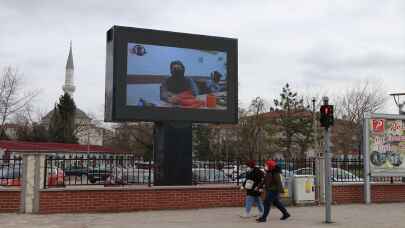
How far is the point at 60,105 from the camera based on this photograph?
93.1 meters

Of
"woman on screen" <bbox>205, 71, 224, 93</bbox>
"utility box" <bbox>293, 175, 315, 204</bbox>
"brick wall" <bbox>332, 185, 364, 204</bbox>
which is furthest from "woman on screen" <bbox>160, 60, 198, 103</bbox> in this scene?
"brick wall" <bbox>332, 185, 364, 204</bbox>

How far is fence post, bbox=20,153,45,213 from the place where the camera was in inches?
596

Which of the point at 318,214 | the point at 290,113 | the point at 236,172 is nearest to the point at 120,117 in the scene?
the point at 236,172

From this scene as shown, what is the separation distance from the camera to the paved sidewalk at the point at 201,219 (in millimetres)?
13375

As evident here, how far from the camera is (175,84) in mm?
17531

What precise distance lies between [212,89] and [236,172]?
3058mm

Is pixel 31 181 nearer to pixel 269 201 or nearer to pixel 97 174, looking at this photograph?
pixel 97 174

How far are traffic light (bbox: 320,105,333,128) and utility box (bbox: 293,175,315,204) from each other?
4.28 metres

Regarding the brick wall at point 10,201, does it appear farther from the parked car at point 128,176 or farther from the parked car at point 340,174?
the parked car at point 340,174

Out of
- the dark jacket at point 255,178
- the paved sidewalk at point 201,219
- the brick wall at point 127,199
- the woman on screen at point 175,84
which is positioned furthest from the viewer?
the woman on screen at point 175,84

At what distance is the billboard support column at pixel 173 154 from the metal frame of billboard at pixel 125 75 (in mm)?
417

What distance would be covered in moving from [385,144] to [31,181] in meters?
12.9

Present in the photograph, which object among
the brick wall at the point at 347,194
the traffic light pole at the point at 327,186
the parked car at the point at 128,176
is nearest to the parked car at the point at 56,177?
the parked car at the point at 128,176

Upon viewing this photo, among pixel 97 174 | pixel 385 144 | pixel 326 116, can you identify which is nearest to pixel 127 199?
pixel 97 174
